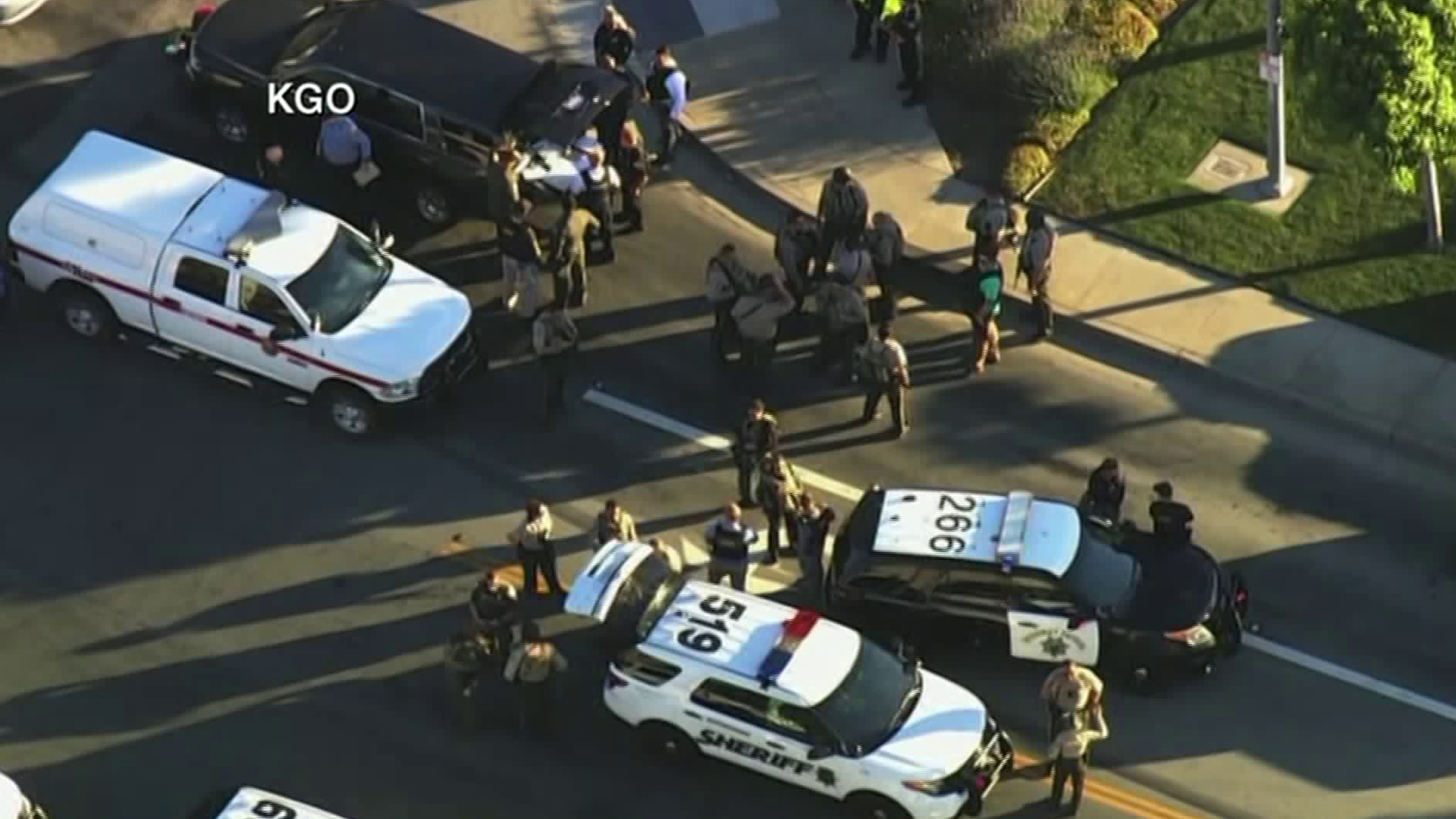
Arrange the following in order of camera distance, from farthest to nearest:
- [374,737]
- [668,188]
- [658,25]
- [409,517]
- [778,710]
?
1. [658,25]
2. [668,188]
3. [409,517]
4. [374,737]
5. [778,710]

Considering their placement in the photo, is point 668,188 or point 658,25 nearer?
point 668,188

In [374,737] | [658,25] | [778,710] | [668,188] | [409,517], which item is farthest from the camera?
[658,25]

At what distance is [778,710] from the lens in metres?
19.6

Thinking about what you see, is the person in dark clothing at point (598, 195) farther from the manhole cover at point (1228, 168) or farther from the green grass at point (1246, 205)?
the manhole cover at point (1228, 168)

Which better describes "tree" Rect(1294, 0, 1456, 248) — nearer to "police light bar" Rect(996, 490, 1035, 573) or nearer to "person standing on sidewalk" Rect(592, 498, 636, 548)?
"police light bar" Rect(996, 490, 1035, 573)

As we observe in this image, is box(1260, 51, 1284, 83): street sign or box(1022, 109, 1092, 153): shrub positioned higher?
box(1260, 51, 1284, 83): street sign

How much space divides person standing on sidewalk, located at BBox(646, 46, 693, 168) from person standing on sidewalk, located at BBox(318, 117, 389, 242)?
3.53 metres

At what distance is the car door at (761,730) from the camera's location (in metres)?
19.6

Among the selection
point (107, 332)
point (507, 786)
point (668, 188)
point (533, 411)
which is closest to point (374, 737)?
point (507, 786)

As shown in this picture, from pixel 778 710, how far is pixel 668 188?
9.49m

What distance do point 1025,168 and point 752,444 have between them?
22.4ft

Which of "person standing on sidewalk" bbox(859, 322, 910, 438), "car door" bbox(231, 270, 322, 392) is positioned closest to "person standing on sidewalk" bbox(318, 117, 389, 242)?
"car door" bbox(231, 270, 322, 392)

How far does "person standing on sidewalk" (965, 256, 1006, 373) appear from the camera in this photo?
24078 millimetres

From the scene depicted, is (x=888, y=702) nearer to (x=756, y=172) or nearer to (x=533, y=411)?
(x=533, y=411)
